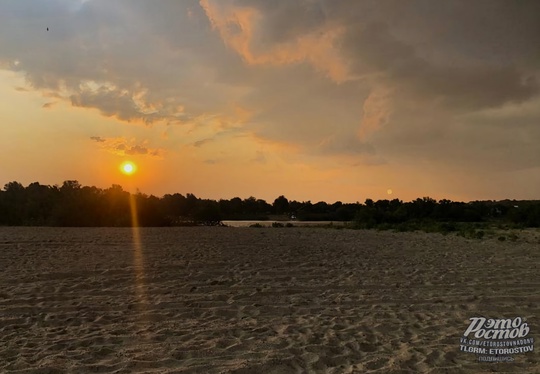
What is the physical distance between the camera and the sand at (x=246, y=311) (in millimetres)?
5867

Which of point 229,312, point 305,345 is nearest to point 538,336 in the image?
point 305,345

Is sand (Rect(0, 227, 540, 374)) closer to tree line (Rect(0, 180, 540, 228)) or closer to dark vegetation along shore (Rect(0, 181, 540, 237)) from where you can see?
dark vegetation along shore (Rect(0, 181, 540, 237))

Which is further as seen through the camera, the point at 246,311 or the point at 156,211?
the point at 156,211

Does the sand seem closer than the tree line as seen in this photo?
Yes

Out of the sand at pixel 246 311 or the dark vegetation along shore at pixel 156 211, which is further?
the dark vegetation along shore at pixel 156 211

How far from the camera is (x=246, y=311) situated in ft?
27.9

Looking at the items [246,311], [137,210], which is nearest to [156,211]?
[137,210]

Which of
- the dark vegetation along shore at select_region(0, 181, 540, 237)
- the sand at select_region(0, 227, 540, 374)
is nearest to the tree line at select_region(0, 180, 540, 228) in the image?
the dark vegetation along shore at select_region(0, 181, 540, 237)

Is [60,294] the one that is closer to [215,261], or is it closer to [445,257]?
[215,261]

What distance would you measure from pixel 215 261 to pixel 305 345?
27.2ft

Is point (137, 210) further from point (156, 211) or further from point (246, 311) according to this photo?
point (246, 311)

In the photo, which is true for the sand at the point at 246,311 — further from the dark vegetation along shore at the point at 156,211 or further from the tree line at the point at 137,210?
the tree line at the point at 137,210

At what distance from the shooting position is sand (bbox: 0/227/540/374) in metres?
5.87

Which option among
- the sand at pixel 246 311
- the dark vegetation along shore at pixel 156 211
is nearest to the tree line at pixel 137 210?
the dark vegetation along shore at pixel 156 211
